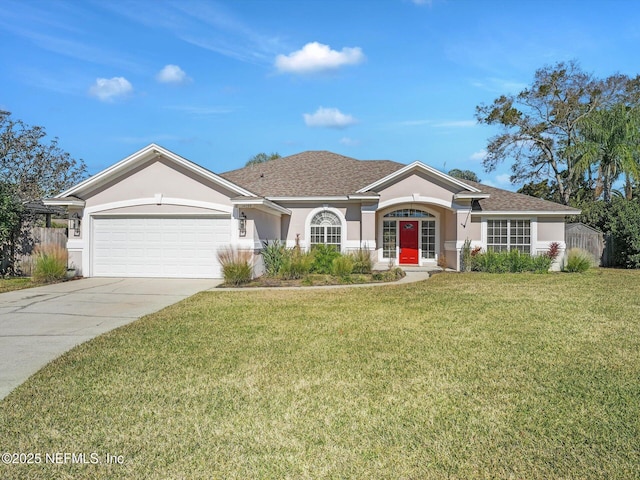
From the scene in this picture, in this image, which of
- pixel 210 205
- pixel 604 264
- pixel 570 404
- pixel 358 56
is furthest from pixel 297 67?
pixel 570 404

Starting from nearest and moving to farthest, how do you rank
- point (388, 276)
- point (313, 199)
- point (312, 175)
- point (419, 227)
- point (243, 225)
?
point (388, 276), point (243, 225), point (313, 199), point (419, 227), point (312, 175)

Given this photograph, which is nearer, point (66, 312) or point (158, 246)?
point (66, 312)

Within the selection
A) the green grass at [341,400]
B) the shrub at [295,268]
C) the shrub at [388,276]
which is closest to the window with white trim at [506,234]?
the shrub at [388,276]

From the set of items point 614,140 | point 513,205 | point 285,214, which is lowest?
point 285,214

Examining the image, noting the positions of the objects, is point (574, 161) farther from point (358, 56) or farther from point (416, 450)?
point (416, 450)

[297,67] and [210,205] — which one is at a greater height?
[297,67]

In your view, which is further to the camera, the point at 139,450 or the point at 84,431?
the point at 84,431

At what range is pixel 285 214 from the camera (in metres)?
19.9

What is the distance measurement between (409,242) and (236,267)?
1011cm

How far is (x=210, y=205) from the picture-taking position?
1576 centimetres

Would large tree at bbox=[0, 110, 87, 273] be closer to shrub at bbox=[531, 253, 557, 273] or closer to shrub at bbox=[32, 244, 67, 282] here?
shrub at bbox=[32, 244, 67, 282]

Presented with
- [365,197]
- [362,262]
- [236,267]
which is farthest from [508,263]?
[236,267]

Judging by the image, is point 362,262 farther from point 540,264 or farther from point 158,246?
point 540,264

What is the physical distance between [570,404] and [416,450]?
2049mm
